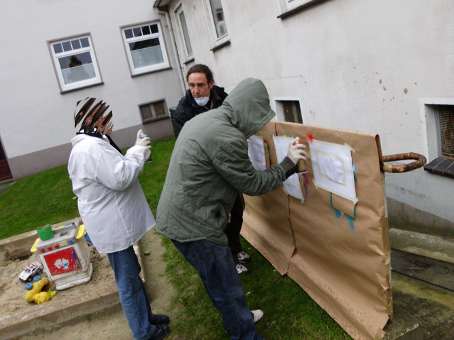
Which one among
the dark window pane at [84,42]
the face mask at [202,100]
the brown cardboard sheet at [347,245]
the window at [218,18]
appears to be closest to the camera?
the brown cardboard sheet at [347,245]

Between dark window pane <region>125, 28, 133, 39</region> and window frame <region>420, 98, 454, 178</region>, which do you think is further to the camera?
dark window pane <region>125, 28, 133, 39</region>

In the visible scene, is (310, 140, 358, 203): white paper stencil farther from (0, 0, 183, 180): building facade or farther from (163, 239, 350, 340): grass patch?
(0, 0, 183, 180): building facade

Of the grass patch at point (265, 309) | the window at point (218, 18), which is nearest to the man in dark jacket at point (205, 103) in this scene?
the grass patch at point (265, 309)

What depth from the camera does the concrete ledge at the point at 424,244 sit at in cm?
312

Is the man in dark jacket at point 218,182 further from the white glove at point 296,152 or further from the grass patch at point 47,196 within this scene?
the grass patch at point 47,196

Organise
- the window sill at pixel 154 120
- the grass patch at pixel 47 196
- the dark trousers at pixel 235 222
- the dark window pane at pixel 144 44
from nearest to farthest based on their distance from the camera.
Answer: the dark trousers at pixel 235 222 < the grass patch at pixel 47 196 < the dark window pane at pixel 144 44 < the window sill at pixel 154 120

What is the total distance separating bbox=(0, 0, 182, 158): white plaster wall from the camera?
11867 mm

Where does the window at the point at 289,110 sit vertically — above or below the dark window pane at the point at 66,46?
below

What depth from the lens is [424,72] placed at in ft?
10.3

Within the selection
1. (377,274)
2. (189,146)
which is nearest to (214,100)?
(189,146)

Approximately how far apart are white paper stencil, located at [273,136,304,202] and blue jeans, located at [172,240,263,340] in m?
0.74

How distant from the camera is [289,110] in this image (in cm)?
597

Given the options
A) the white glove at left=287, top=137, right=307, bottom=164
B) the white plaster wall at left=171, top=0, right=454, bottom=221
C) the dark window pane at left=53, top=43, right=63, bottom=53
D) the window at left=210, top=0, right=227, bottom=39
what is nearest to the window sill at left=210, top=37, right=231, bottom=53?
the window at left=210, top=0, right=227, bottom=39

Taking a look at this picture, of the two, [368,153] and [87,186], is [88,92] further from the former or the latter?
[368,153]
